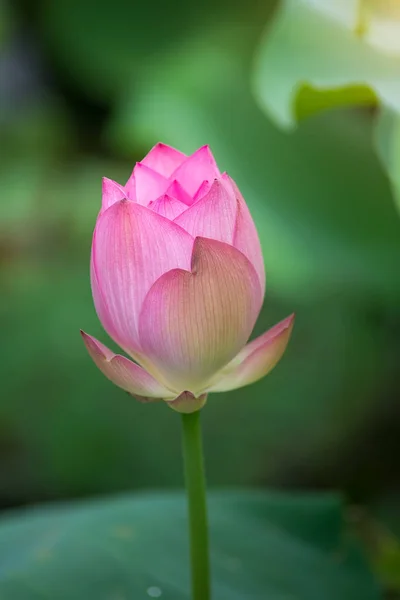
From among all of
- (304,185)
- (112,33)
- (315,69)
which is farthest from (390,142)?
(112,33)

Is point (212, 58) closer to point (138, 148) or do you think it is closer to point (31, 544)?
point (138, 148)

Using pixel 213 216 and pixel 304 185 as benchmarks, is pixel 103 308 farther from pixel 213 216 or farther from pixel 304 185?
pixel 304 185

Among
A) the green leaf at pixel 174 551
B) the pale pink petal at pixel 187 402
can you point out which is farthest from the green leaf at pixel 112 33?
the pale pink petal at pixel 187 402

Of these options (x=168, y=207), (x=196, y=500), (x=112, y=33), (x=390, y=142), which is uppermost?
(x=112, y=33)

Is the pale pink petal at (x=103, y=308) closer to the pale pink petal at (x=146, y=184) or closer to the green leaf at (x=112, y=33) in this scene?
the pale pink petal at (x=146, y=184)

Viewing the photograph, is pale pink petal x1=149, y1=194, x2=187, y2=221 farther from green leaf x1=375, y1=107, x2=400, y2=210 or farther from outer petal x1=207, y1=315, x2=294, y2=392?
green leaf x1=375, y1=107, x2=400, y2=210
